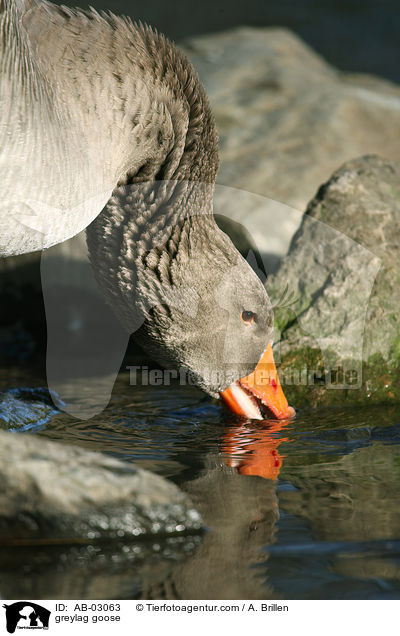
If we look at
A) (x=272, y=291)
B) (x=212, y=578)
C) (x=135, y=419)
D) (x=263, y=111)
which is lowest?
(x=212, y=578)

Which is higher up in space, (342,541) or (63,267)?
(63,267)

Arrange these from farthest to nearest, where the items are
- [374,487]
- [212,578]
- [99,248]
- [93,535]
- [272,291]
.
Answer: [272,291] → [99,248] → [374,487] → [93,535] → [212,578]

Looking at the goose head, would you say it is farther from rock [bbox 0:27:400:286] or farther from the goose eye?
rock [bbox 0:27:400:286]

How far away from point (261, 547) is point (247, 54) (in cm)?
947

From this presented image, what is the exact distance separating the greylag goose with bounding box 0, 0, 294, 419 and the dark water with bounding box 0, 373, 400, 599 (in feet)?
1.63

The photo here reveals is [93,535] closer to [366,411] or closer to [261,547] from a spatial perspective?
[261,547]

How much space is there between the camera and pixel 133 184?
580 centimetres

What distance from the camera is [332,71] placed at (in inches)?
503

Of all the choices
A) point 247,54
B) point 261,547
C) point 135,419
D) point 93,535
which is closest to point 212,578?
point 261,547

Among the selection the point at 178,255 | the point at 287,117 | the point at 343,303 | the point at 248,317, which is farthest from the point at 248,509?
the point at 287,117
